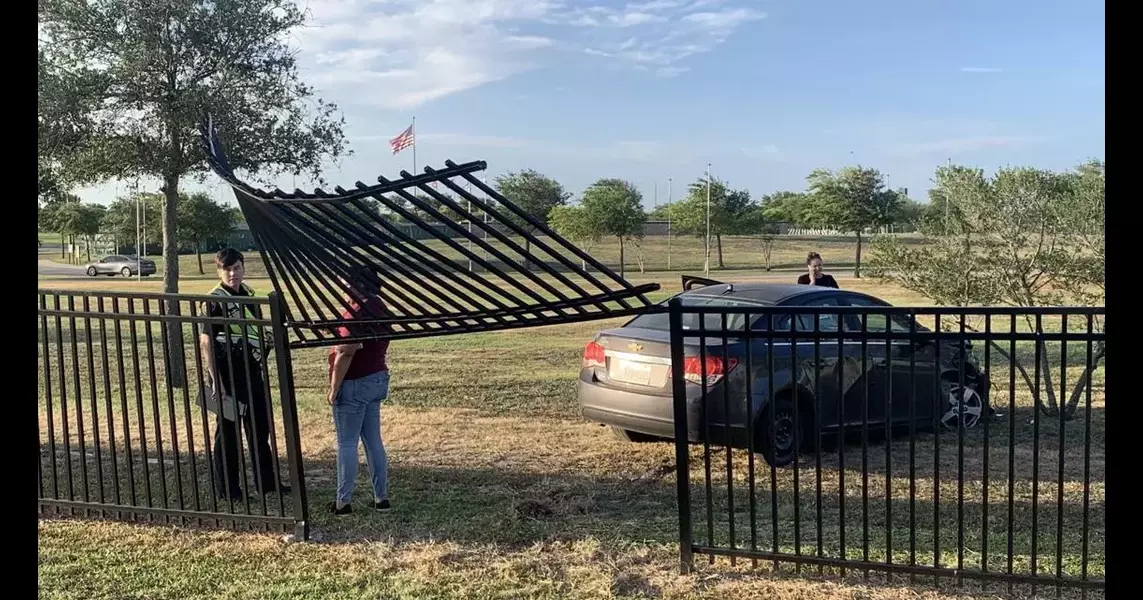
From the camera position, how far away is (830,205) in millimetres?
48875

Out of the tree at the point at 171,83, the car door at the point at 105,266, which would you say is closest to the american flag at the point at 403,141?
the tree at the point at 171,83

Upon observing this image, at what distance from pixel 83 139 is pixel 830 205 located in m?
44.2

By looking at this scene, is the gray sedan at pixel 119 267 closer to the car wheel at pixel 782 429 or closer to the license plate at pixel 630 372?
the license plate at pixel 630 372

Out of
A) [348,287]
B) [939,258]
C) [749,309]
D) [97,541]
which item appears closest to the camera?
[749,309]

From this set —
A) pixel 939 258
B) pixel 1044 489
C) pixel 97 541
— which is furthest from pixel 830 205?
pixel 97 541

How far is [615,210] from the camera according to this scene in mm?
42375

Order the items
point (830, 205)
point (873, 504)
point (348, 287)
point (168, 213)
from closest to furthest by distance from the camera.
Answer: point (348, 287) → point (873, 504) → point (168, 213) → point (830, 205)

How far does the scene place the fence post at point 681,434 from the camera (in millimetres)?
4184

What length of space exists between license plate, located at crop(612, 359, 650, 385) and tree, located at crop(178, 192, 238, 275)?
34.4 m

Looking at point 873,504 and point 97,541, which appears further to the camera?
point 873,504

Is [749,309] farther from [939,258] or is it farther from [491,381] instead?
[491,381]

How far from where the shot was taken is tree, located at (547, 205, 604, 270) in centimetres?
4212

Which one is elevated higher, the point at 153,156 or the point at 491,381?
the point at 153,156

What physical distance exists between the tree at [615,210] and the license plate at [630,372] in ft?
113
